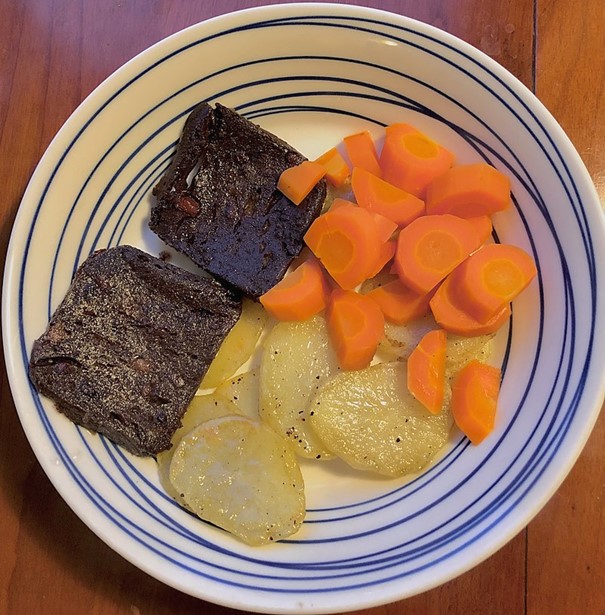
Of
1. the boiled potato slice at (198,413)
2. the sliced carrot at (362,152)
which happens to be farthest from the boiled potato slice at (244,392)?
the sliced carrot at (362,152)

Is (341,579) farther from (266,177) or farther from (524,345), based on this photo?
(266,177)

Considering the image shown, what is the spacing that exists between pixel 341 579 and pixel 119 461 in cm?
59

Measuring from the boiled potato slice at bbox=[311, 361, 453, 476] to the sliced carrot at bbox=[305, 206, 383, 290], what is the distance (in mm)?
257

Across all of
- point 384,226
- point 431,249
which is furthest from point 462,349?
point 384,226

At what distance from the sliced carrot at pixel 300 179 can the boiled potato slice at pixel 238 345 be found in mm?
301

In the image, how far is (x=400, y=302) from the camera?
165 cm

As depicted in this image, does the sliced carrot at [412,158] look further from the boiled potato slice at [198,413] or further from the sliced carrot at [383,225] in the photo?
the boiled potato slice at [198,413]

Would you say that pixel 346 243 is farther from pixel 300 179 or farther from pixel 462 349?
pixel 462 349

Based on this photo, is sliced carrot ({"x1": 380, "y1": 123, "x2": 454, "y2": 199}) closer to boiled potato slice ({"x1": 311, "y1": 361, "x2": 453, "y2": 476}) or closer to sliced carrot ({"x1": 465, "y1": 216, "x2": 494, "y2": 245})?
sliced carrot ({"x1": 465, "y1": 216, "x2": 494, "y2": 245})

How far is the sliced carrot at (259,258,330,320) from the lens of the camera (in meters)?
1.60

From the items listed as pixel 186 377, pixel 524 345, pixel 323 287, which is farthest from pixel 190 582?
pixel 524 345

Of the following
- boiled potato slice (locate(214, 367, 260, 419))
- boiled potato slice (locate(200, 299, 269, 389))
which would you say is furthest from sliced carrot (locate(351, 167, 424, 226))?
boiled potato slice (locate(214, 367, 260, 419))

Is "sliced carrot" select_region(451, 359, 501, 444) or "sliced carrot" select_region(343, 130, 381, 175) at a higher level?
"sliced carrot" select_region(343, 130, 381, 175)

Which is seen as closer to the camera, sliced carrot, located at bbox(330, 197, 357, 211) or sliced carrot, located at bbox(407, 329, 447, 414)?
sliced carrot, located at bbox(407, 329, 447, 414)
